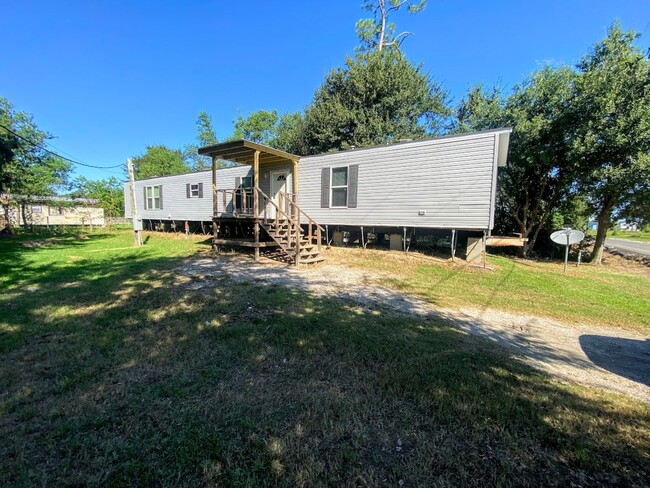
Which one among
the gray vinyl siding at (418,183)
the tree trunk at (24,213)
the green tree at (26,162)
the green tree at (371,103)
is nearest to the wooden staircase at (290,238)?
the gray vinyl siding at (418,183)

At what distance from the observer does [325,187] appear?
1070cm

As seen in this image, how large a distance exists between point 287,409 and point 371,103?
1760 cm

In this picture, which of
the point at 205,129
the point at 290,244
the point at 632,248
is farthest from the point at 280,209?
the point at 205,129

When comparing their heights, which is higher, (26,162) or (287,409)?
(26,162)

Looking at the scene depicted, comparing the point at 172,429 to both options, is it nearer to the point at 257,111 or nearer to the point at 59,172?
the point at 59,172

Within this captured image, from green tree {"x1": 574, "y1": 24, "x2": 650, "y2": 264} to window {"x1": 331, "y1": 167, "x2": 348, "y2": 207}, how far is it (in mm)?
7417

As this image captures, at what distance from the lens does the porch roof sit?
846cm

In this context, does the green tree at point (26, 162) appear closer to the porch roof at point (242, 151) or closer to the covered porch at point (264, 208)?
the covered porch at point (264, 208)

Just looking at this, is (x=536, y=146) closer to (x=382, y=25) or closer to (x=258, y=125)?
(x=382, y=25)

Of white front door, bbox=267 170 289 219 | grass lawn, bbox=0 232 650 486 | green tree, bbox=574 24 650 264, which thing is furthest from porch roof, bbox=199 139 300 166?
green tree, bbox=574 24 650 264

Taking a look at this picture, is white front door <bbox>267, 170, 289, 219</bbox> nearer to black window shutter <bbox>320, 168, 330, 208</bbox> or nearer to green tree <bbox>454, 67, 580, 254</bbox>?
black window shutter <bbox>320, 168, 330, 208</bbox>

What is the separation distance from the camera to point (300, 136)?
18875 millimetres

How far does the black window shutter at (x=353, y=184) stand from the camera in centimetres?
1006

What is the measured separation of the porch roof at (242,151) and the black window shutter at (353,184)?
212cm
